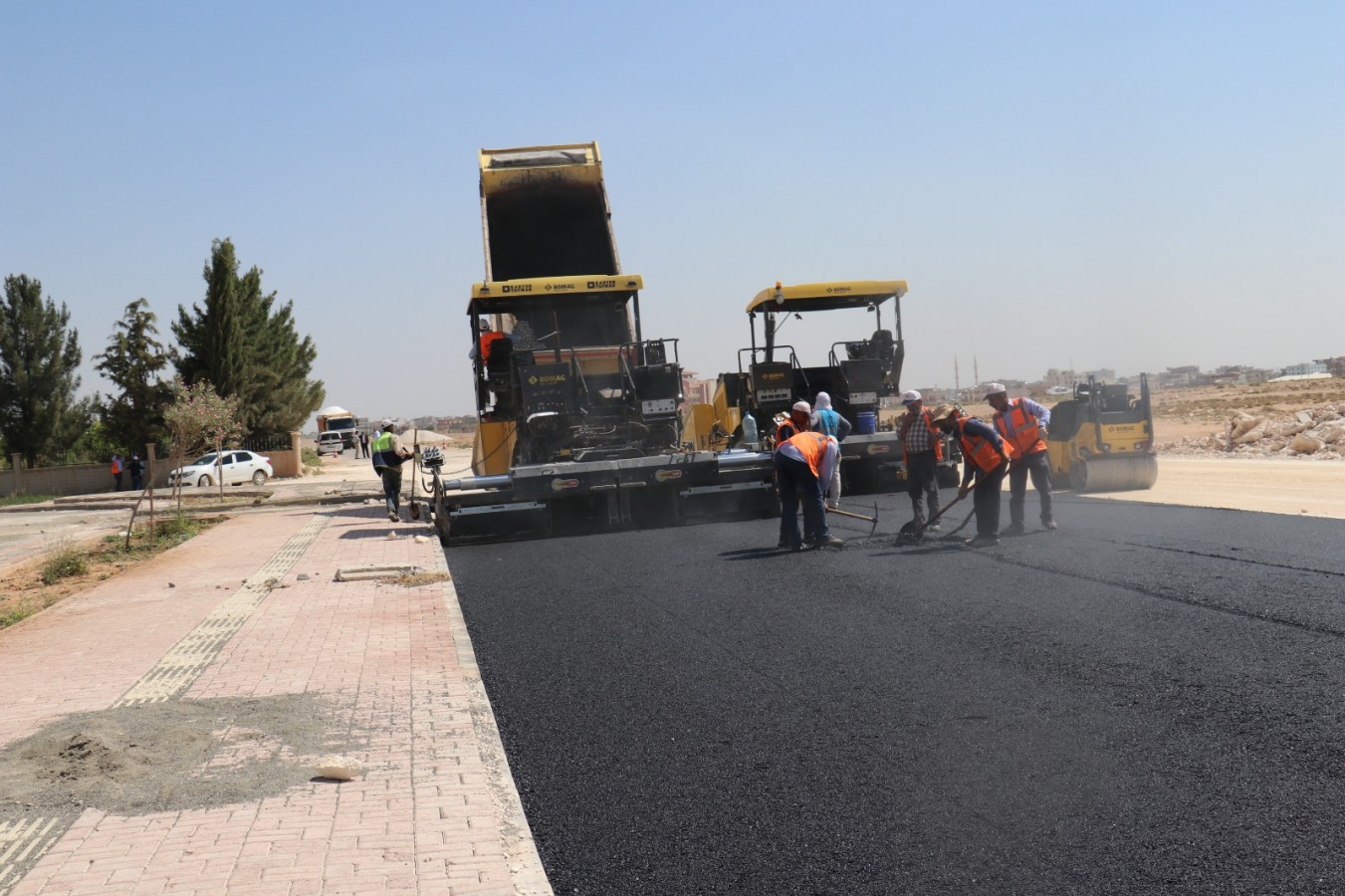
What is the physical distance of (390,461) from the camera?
55.3 feet

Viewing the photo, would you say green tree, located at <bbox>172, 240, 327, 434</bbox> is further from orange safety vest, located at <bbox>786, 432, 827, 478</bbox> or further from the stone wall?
orange safety vest, located at <bbox>786, 432, 827, 478</bbox>

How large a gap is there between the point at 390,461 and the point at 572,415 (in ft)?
11.6

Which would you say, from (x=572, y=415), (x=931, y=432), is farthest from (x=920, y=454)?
(x=572, y=415)

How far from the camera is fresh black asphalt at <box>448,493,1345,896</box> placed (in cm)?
377

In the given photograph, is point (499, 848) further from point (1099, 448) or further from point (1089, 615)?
point (1099, 448)

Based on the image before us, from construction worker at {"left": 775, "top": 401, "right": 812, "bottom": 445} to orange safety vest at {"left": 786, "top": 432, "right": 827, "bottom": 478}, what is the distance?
423 mm

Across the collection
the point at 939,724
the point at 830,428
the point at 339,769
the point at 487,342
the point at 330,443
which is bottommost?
the point at 939,724

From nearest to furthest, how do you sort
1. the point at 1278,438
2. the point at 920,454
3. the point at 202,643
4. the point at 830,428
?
the point at 202,643
the point at 920,454
the point at 830,428
the point at 1278,438

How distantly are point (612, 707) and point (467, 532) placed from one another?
25.4 ft

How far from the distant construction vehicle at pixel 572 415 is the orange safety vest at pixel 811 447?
2617 mm

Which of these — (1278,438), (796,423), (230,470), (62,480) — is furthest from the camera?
(62,480)

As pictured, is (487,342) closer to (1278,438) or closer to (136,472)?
(1278,438)

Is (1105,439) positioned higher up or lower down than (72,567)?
higher up

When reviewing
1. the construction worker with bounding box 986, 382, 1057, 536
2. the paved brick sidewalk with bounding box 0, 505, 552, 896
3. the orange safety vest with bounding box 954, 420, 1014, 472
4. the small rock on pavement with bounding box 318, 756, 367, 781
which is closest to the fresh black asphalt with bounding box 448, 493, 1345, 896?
the paved brick sidewalk with bounding box 0, 505, 552, 896
